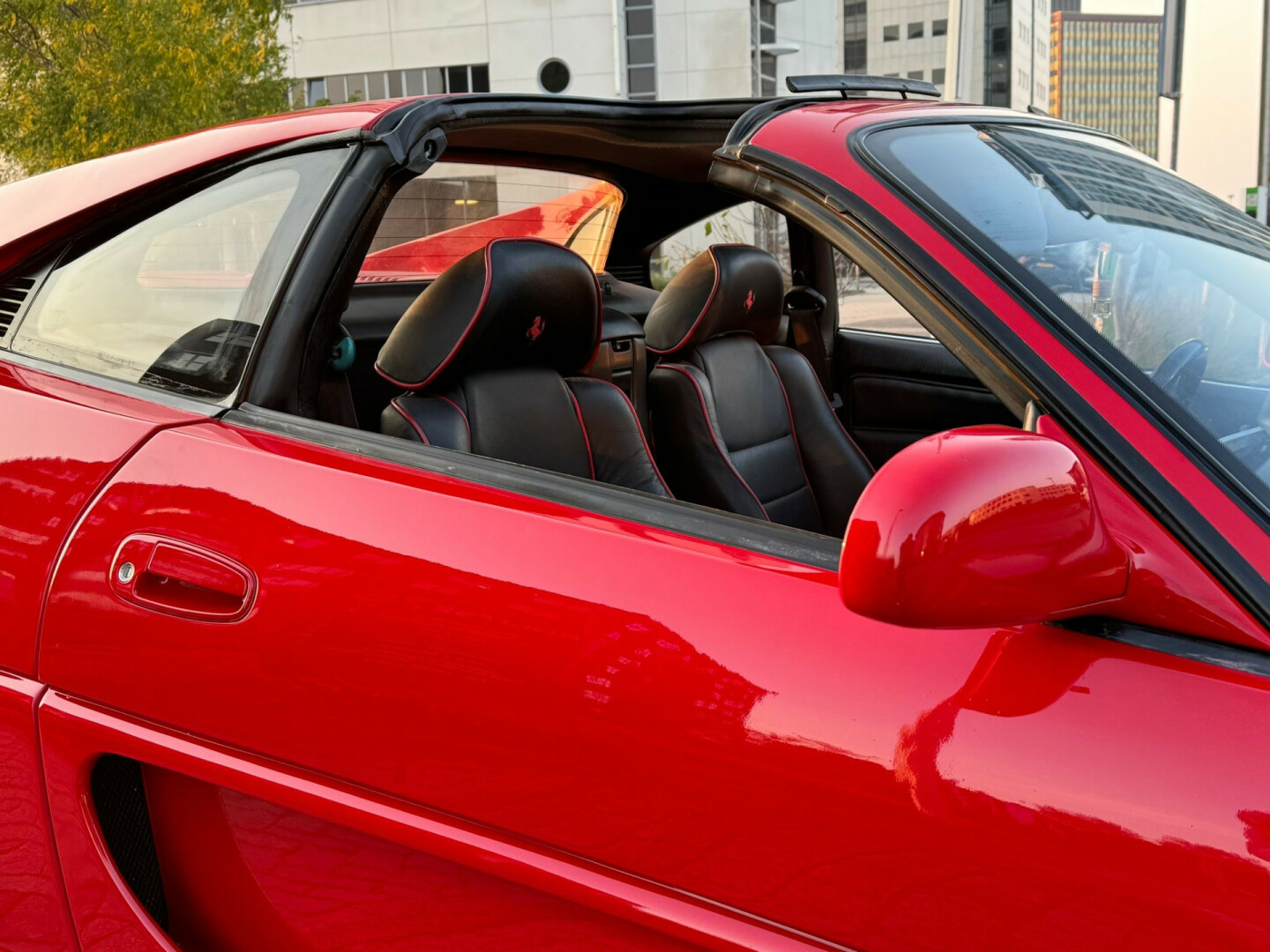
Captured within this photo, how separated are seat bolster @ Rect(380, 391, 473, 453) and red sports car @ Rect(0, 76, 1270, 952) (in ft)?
0.05

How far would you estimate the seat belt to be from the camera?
11.8 ft

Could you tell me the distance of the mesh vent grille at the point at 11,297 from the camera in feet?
6.15

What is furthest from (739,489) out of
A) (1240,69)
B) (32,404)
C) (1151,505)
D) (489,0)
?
(489,0)

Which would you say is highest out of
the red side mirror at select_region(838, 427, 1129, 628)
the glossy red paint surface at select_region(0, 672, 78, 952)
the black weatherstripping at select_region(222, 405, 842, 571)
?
the red side mirror at select_region(838, 427, 1129, 628)

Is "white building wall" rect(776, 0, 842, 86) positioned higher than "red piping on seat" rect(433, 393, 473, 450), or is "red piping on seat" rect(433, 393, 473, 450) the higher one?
"white building wall" rect(776, 0, 842, 86)

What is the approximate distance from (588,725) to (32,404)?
A: 3.19ft

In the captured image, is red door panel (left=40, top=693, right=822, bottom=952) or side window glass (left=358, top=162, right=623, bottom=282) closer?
red door panel (left=40, top=693, right=822, bottom=952)

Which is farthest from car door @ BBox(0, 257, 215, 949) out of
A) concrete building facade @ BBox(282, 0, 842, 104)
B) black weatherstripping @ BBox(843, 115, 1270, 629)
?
concrete building facade @ BBox(282, 0, 842, 104)

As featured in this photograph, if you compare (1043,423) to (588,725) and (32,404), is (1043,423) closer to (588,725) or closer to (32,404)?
(588,725)

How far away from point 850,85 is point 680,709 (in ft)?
3.94

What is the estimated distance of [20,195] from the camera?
196 centimetres

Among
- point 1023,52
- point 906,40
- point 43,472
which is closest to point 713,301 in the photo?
point 43,472

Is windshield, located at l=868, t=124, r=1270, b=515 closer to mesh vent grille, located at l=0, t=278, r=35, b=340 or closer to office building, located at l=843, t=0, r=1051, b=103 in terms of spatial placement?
mesh vent grille, located at l=0, t=278, r=35, b=340

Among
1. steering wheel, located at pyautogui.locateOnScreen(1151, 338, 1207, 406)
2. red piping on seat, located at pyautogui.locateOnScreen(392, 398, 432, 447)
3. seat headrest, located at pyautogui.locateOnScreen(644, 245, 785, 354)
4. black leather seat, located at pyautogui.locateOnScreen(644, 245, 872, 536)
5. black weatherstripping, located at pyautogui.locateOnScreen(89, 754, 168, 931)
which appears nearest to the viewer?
steering wheel, located at pyautogui.locateOnScreen(1151, 338, 1207, 406)
